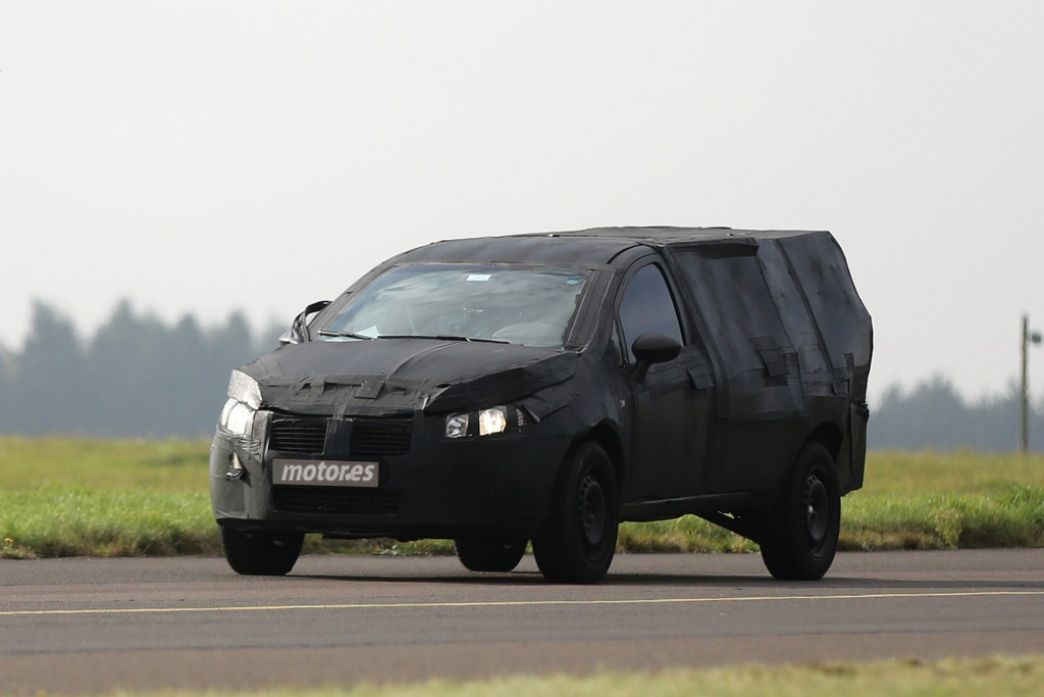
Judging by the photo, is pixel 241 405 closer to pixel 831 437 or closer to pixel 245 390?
pixel 245 390

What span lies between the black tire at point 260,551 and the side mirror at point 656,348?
213 centimetres

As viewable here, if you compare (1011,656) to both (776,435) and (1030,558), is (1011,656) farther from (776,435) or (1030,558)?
(1030,558)

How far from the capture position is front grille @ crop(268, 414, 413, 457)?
12680 millimetres

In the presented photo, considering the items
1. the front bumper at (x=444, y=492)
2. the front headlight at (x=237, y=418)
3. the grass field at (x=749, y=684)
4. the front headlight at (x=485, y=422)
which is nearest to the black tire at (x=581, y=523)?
the front bumper at (x=444, y=492)

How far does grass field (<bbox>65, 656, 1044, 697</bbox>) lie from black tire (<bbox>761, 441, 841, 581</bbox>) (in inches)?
268

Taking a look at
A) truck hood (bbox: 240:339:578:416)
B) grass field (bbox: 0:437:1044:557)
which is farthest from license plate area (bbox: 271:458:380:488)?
grass field (bbox: 0:437:1044:557)

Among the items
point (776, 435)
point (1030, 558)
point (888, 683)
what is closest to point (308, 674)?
point (888, 683)

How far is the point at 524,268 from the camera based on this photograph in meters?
14.2

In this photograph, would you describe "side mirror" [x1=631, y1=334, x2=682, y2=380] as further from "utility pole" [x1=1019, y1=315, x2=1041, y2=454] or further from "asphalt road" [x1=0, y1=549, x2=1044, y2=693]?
"utility pole" [x1=1019, y1=315, x2=1041, y2=454]

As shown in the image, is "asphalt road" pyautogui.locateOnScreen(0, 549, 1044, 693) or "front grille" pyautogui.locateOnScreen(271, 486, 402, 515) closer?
"asphalt road" pyautogui.locateOnScreen(0, 549, 1044, 693)

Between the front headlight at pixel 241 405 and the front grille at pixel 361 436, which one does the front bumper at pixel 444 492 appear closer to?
the front grille at pixel 361 436

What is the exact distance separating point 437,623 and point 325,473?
2672 mm

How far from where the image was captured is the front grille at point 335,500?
41.7 feet

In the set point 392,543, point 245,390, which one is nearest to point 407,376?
point 245,390
